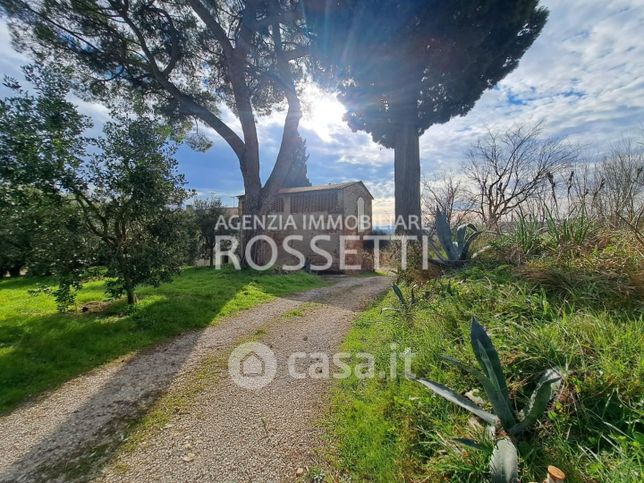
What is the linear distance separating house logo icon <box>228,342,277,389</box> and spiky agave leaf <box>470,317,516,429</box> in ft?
7.43

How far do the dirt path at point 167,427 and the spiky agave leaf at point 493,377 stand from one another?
1.40 metres

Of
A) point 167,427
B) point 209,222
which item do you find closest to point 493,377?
point 167,427

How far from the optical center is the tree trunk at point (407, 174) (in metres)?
8.04

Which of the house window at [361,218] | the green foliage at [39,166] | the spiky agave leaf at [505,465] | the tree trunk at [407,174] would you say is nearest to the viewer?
the spiky agave leaf at [505,465]

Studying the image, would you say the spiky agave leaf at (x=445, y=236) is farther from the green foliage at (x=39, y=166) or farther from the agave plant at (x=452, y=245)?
the green foliage at (x=39, y=166)

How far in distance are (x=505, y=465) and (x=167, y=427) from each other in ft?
8.34

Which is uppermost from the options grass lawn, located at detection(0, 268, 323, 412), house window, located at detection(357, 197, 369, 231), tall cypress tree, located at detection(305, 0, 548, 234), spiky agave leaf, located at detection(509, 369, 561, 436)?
tall cypress tree, located at detection(305, 0, 548, 234)

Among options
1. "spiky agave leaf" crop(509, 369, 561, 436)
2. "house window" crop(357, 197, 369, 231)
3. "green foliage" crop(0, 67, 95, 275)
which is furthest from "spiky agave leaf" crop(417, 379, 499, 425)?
"house window" crop(357, 197, 369, 231)

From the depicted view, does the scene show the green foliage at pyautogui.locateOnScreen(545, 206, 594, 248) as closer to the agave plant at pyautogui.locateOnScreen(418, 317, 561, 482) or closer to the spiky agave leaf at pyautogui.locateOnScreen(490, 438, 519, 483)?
the agave plant at pyautogui.locateOnScreen(418, 317, 561, 482)

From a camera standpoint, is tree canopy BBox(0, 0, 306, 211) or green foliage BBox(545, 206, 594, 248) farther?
tree canopy BBox(0, 0, 306, 211)

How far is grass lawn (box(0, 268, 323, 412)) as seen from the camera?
10.2 ft

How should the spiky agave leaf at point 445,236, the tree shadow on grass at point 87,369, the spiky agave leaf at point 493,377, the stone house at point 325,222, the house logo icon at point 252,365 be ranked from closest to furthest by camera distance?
the spiky agave leaf at point 493,377, the tree shadow on grass at point 87,369, the house logo icon at point 252,365, the spiky agave leaf at point 445,236, the stone house at point 325,222

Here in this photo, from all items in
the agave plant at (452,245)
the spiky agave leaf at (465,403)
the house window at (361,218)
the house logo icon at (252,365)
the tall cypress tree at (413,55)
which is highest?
the tall cypress tree at (413,55)

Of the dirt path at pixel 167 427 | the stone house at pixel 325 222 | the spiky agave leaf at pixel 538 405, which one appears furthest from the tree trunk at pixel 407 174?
the stone house at pixel 325 222
